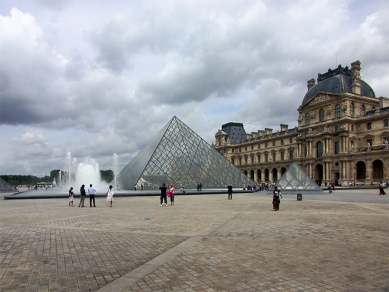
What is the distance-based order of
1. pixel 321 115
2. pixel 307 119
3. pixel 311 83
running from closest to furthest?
1. pixel 321 115
2. pixel 307 119
3. pixel 311 83

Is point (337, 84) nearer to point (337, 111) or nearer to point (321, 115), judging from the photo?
point (337, 111)

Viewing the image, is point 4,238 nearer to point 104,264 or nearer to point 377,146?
point 104,264

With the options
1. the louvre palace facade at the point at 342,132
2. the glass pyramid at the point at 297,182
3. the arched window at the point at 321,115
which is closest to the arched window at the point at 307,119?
the louvre palace facade at the point at 342,132

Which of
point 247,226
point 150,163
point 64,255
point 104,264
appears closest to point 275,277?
point 104,264

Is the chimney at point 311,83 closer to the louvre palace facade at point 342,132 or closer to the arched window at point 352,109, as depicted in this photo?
the louvre palace facade at point 342,132

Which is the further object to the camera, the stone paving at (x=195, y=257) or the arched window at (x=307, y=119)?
the arched window at (x=307, y=119)

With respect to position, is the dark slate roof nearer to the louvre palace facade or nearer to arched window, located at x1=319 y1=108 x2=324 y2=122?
A: the louvre palace facade

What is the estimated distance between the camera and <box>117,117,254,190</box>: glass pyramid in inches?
1228

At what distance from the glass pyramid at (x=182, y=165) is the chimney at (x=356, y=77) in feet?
97.1

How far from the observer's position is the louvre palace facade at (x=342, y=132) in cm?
4719

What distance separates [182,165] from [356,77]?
1473 inches

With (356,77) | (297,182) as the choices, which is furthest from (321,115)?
(297,182)

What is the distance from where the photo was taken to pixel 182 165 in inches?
1297

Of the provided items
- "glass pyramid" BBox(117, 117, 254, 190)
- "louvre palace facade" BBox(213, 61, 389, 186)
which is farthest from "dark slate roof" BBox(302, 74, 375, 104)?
"glass pyramid" BBox(117, 117, 254, 190)
